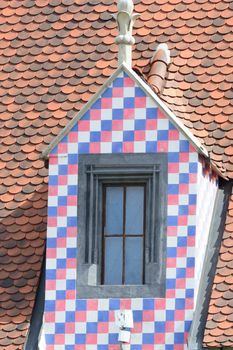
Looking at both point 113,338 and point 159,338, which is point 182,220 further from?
point 113,338

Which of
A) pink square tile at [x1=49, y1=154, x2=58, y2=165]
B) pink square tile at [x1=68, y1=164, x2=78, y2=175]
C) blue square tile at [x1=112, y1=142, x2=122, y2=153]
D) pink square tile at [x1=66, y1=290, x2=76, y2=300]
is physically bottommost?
pink square tile at [x1=66, y1=290, x2=76, y2=300]

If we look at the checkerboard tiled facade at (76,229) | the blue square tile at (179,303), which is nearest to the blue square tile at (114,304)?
the checkerboard tiled facade at (76,229)

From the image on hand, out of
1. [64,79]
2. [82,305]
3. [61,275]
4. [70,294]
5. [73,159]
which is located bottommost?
[82,305]

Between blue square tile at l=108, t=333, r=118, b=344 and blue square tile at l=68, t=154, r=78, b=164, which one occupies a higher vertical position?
blue square tile at l=68, t=154, r=78, b=164

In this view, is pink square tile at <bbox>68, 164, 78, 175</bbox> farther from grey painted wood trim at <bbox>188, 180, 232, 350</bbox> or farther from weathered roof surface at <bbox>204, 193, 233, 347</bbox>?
weathered roof surface at <bbox>204, 193, 233, 347</bbox>

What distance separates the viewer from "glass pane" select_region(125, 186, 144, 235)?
2616 cm

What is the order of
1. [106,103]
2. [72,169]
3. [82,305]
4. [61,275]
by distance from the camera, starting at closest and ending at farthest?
[82,305], [61,275], [72,169], [106,103]

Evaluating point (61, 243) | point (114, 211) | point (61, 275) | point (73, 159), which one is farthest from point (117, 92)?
point (61, 275)

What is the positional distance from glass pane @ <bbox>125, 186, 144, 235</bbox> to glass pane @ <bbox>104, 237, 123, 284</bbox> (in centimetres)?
18

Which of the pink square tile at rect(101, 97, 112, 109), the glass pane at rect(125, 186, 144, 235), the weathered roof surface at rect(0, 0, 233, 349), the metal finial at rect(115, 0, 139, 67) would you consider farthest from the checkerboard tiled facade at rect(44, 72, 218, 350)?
the weathered roof surface at rect(0, 0, 233, 349)

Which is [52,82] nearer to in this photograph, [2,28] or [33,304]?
[2,28]

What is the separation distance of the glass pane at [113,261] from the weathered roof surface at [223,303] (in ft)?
3.41

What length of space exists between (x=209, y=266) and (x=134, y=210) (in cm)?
100

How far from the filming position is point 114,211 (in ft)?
86.1
